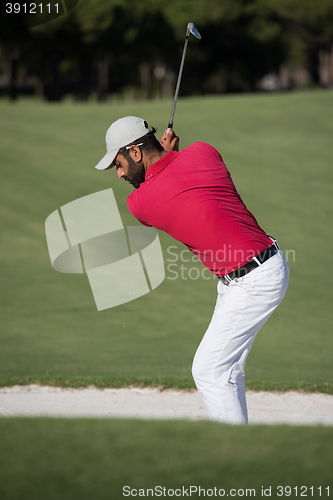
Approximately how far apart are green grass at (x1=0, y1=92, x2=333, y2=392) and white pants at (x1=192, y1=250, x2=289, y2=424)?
7.07ft

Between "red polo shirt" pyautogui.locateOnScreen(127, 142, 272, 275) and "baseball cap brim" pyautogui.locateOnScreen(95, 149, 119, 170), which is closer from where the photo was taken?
"red polo shirt" pyautogui.locateOnScreen(127, 142, 272, 275)

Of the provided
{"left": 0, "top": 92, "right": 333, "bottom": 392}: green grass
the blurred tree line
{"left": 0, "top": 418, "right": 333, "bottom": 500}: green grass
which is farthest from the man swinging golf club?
the blurred tree line

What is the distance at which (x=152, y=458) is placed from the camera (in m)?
2.47

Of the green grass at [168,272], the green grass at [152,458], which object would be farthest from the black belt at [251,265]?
the green grass at [168,272]

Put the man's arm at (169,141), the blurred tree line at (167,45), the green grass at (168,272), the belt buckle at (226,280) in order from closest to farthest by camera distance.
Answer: the belt buckle at (226,280) < the man's arm at (169,141) < the green grass at (168,272) < the blurred tree line at (167,45)

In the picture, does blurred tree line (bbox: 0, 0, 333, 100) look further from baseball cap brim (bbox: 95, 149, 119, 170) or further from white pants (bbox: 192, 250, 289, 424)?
white pants (bbox: 192, 250, 289, 424)

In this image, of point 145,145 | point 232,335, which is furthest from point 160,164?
point 232,335

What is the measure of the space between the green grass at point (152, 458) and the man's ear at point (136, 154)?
1565 mm

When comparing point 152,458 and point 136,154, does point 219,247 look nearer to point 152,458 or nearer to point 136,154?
point 136,154

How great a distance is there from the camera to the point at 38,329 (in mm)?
6961

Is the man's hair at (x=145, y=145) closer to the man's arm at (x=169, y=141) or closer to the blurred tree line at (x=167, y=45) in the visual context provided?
the man's arm at (x=169, y=141)

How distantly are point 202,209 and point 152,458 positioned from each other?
4.63ft

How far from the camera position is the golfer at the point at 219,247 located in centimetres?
320

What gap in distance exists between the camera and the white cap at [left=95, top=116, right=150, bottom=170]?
3.34 m
